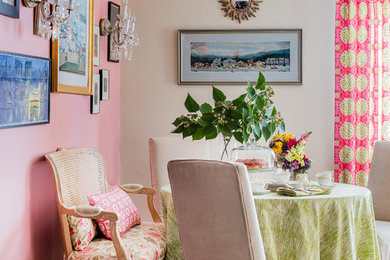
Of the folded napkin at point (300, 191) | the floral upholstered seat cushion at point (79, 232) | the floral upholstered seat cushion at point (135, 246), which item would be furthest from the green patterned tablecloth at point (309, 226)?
the floral upholstered seat cushion at point (79, 232)

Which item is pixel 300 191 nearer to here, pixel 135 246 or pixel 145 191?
pixel 135 246

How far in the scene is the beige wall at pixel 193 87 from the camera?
14.7ft

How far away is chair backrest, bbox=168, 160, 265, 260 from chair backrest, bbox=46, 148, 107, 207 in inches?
33.5

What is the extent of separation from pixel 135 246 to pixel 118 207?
1.11ft

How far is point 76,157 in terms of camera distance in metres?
3.07

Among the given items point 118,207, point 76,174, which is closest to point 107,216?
point 118,207

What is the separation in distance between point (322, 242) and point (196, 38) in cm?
242

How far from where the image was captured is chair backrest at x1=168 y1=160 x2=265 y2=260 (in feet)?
6.90

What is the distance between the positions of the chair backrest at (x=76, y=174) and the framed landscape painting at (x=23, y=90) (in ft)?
0.87

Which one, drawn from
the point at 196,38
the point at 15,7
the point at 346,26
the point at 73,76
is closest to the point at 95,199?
the point at 73,76

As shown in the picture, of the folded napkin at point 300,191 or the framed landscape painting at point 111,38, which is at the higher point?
the framed landscape painting at point 111,38

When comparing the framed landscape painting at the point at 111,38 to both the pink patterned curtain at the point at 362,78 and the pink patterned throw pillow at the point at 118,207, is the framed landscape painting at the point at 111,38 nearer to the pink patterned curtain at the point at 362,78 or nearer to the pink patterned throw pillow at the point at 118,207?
the pink patterned throw pillow at the point at 118,207

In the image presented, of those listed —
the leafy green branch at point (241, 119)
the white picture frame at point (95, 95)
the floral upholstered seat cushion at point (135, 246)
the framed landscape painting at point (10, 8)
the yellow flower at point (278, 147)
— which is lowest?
the floral upholstered seat cushion at point (135, 246)

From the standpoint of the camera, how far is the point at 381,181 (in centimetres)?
351
